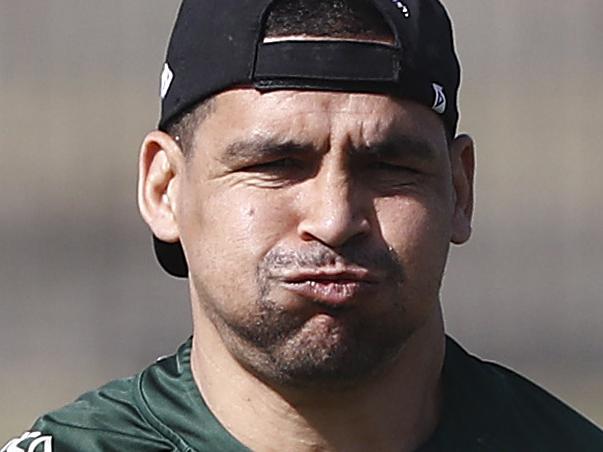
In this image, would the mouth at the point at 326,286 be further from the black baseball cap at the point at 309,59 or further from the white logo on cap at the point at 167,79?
the white logo on cap at the point at 167,79

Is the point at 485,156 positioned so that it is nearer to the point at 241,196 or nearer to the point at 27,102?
the point at 27,102

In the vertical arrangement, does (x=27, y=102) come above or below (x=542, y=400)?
below

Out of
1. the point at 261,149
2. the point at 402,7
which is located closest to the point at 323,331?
the point at 261,149

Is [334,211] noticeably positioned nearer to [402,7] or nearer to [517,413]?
[402,7]

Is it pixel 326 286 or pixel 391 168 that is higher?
pixel 391 168

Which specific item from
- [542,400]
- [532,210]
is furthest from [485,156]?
[542,400]

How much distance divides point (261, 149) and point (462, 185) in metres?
0.36

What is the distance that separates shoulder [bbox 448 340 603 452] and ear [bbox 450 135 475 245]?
0.21 meters

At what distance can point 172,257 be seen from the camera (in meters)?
2.91

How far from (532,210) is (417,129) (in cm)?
465

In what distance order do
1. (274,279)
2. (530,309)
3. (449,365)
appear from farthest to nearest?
1. (530,309)
2. (449,365)
3. (274,279)

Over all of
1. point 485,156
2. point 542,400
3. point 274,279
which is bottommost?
point 485,156

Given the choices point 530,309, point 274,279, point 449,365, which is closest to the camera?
point 274,279

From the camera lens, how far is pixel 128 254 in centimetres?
720
